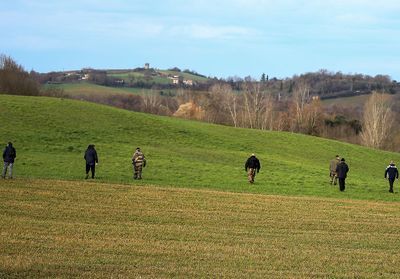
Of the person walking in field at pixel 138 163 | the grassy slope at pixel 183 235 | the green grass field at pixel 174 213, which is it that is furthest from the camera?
the person walking in field at pixel 138 163

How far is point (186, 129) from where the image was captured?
6756cm

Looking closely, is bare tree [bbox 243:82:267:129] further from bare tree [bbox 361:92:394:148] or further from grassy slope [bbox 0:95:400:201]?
grassy slope [bbox 0:95:400:201]

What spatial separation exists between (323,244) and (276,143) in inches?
1937

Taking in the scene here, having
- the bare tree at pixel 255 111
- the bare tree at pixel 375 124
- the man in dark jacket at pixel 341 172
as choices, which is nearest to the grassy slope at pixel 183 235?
the man in dark jacket at pixel 341 172

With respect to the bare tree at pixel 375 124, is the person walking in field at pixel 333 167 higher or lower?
lower

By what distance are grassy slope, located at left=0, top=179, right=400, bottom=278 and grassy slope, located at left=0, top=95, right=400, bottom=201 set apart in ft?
22.4

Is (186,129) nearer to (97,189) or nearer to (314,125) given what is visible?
(97,189)

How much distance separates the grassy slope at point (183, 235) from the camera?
15531 millimetres

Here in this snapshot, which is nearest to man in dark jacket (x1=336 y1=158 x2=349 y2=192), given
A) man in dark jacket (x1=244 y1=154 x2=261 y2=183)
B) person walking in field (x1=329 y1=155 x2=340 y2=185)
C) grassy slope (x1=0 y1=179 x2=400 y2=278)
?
person walking in field (x1=329 y1=155 x2=340 y2=185)

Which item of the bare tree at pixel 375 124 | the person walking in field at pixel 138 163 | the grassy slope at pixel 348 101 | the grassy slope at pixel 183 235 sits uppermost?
the grassy slope at pixel 348 101

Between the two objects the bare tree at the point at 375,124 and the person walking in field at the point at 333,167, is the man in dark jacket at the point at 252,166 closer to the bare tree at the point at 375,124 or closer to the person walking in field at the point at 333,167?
the person walking in field at the point at 333,167

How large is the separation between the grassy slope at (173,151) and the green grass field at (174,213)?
0.17 metres

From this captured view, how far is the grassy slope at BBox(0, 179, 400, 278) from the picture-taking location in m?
15.5

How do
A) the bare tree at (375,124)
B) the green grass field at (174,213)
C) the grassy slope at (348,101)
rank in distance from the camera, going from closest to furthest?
the green grass field at (174,213) < the bare tree at (375,124) < the grassy slope at (348,101)
